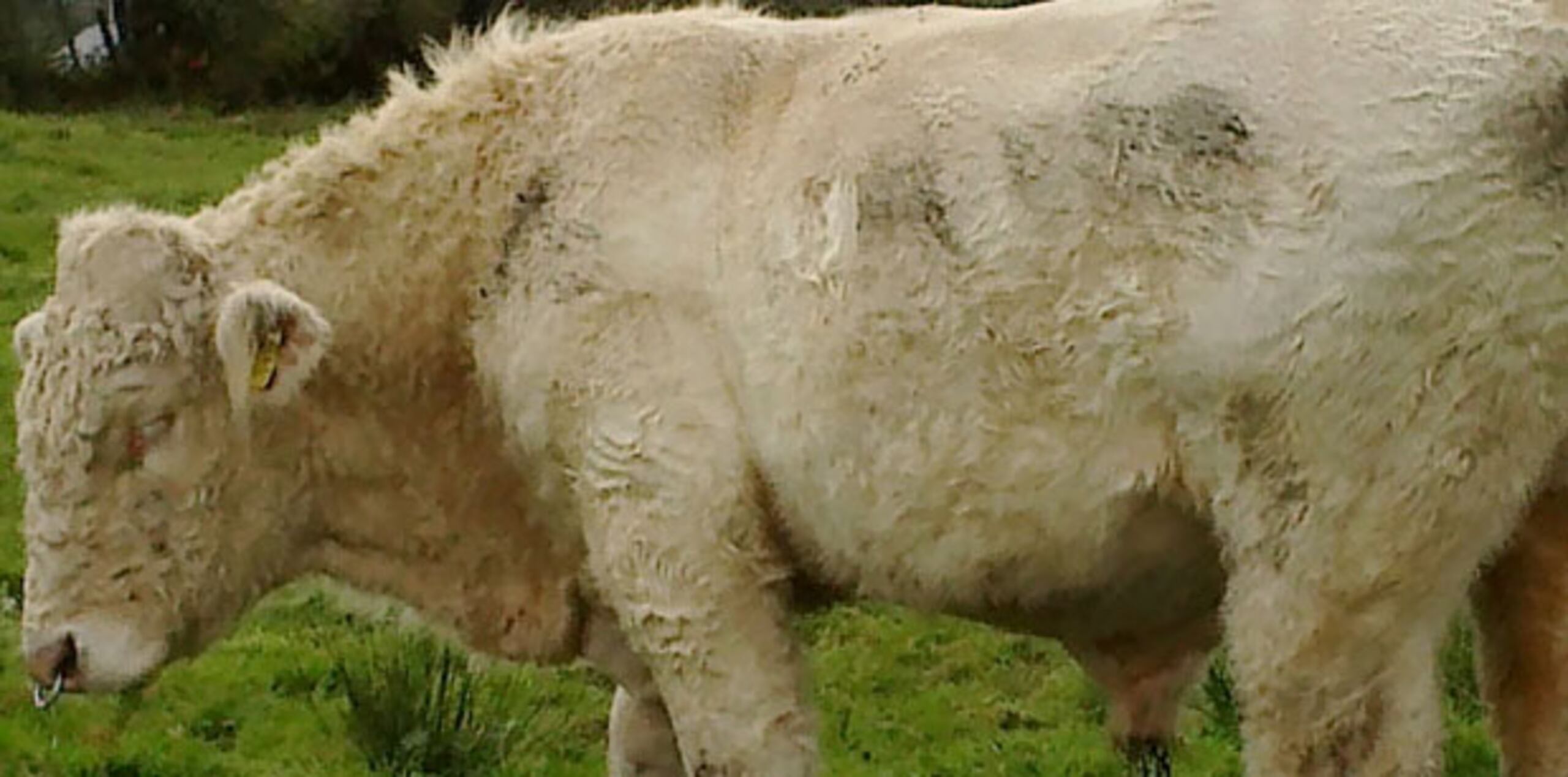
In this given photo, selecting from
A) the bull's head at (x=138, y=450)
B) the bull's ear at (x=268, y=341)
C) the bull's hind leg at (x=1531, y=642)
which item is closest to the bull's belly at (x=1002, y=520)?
the bull's hind leg at (x=1531, y=642)

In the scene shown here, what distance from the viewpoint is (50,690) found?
5.49 metres

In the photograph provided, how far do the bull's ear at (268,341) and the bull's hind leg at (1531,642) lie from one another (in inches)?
105

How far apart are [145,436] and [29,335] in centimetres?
41

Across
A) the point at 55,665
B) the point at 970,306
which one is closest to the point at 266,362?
the point at 55,665

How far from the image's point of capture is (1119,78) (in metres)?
4.37

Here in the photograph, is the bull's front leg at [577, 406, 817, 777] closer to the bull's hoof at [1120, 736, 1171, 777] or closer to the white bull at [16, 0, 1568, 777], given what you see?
the white bull at [16, 0, 1568, 777]

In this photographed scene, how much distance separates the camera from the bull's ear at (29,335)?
5379 mm

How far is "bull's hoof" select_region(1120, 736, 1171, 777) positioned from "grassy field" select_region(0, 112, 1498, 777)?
0.96m

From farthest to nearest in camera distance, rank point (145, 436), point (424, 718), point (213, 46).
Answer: point (213, 46) → point (424, 718) → point (145, 436)

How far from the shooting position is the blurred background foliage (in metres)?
Result: 24.9

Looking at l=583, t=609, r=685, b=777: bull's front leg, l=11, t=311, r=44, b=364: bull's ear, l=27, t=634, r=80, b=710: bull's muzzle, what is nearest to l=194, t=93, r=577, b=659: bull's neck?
l=583, t=609, r=685, b=777: bull's front leg

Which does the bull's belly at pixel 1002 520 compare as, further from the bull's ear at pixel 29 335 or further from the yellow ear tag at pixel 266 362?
the bull's ear at pixel 29 335

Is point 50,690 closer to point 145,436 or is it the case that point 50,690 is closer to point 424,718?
Answer: point 145,436

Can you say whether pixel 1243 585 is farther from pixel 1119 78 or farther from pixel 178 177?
pixel 178 177
